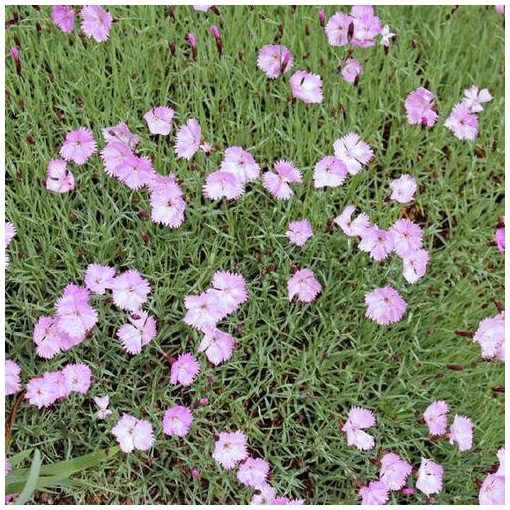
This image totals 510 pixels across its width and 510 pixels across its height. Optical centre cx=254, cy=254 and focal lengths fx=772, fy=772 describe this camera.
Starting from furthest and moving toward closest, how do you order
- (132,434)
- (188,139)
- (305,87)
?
(305,87)
(188,139)
(132,434)

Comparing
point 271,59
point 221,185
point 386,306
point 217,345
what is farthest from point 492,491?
point 271,59

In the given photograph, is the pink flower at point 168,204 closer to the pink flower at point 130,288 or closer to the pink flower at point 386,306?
the pink flower at point 130,288

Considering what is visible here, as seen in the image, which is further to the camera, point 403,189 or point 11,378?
point 403,189

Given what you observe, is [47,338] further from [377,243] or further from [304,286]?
[377,243]

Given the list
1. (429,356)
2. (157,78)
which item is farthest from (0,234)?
(429,356)

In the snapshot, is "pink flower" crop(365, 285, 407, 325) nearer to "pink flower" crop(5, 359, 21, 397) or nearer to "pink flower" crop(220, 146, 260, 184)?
"pink flower" crop(220, 146, 260, 184)

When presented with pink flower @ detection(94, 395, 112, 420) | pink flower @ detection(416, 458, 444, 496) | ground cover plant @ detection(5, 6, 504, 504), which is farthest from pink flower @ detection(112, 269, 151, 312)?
pink flower @ detection(416, 458, 444, 496)

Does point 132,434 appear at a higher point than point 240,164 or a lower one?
lower

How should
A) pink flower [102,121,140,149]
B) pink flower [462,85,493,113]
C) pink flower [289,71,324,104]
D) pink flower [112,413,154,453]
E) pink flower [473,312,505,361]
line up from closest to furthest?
pink flower [112,413,154,453], pink flower [473,312,505,361], pink flower [102,121,140,149], pink flower [289,71,324,104], pink flower [462,85,493,113]
